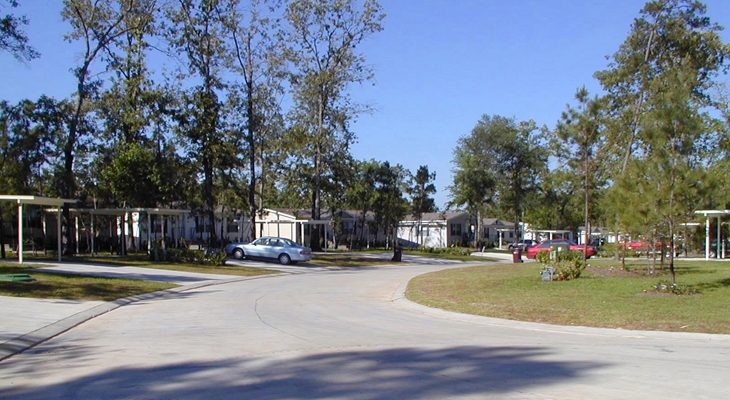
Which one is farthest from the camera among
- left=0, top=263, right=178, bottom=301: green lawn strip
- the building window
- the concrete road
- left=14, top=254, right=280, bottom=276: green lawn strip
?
the building window

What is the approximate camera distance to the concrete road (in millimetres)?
7402

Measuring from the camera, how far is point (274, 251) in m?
37.8

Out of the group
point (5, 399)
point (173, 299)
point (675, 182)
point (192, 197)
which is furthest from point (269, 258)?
point (5, 399)

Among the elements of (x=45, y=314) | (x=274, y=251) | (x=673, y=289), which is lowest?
(x=274, y=251)

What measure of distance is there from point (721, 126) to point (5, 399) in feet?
125

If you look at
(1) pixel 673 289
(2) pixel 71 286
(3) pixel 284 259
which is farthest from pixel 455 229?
(2) pixel 71 286

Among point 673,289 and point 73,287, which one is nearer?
point 673,289

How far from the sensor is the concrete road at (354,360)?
7402 mm

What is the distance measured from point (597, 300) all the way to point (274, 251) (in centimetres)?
2445

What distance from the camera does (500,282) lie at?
21.1m

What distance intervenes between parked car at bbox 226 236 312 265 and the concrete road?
22007 millimetres

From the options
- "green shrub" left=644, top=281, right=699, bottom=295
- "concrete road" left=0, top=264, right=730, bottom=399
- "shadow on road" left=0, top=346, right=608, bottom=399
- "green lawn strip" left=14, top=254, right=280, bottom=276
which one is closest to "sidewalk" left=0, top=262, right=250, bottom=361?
"concrete road" left=0, top=264, right=730, bottom=399

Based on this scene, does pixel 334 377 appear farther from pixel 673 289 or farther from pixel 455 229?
pixel 455 229

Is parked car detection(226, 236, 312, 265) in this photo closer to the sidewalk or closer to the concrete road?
the sidewalk
